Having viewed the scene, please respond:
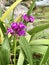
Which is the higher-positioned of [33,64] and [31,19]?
[31,19]

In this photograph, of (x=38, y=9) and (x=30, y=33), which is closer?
(x=30, y=33)

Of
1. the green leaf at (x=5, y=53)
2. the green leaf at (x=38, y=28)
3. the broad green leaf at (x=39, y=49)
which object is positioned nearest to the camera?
the green leaf at (x=5, y=53)

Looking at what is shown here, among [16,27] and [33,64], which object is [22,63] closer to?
[33,64]

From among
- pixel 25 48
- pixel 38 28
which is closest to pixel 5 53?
pixel 25 48

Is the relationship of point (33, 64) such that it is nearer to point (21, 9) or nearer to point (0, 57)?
point (0, 57)

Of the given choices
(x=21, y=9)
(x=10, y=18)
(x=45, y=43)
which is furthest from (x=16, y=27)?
(x=21, y=9)

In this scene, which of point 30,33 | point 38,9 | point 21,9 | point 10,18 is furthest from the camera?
point 38,9

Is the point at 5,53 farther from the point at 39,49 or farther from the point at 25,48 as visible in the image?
the point at 39,49

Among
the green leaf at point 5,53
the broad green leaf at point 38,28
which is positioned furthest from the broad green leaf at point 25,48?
the broad green leaf at point 38,28

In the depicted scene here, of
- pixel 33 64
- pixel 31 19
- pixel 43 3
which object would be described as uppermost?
pixel 31 19

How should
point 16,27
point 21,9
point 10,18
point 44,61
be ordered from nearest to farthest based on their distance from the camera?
point 16,27, point 44,61, point 10,18, point 21,9

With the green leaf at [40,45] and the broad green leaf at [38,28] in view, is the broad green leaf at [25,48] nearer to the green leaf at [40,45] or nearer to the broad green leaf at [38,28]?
the green leaf at [40,45]
